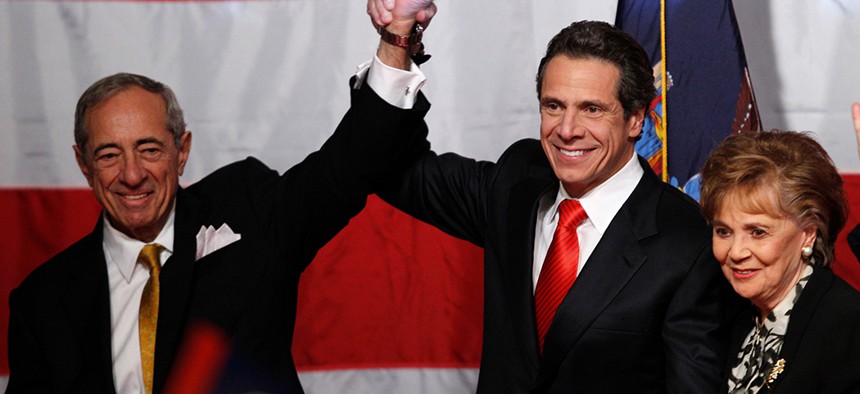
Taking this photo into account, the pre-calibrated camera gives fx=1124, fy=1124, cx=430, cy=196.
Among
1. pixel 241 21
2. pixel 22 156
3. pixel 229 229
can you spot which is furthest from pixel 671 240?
pixel 22 156

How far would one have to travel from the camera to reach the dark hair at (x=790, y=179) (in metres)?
1.84

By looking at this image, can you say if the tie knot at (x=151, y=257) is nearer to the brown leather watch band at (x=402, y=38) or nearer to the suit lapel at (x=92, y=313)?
the suit lapel at (x=92, y=313)

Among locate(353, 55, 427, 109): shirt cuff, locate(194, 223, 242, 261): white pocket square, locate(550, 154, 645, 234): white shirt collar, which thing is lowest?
locate(194, 223, 242, 261): white pocket square

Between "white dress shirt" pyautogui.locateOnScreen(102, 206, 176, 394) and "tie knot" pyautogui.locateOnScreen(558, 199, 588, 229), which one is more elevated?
"tie knot" pyautogui.locateOnScreen(558, 199, 588, 229)

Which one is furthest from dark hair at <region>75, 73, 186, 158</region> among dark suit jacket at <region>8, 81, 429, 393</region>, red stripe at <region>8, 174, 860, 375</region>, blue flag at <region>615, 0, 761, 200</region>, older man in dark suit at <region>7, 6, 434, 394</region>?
blue flag at <region>615, 0, 761, 200</region>

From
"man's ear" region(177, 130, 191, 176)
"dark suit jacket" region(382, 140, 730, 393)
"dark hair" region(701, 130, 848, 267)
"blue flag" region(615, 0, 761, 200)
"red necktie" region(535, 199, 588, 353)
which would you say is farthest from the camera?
"blue flag" region(615, 0, 761, 200)

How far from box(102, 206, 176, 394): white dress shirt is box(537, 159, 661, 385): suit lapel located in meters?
0.79

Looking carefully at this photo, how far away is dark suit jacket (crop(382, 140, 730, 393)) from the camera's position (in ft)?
6.42

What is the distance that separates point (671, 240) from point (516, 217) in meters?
0.31

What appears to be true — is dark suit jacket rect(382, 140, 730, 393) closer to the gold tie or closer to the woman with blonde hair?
the woman with blonde hair

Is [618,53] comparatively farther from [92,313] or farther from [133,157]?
[92,313]

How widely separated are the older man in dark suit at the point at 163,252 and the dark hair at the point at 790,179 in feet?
1.93

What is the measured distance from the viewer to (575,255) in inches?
81.7

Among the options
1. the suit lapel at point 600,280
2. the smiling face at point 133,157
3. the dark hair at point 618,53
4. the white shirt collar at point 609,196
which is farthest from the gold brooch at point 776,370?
the smiling face at point 133,157
